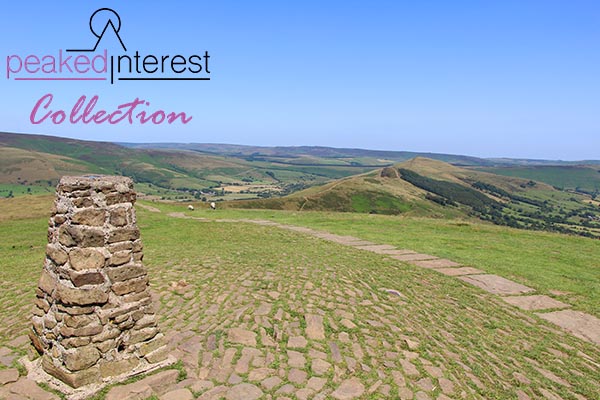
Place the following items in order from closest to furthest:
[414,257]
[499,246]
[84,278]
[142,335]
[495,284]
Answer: [84,278]
[142,335]
[495,284]
[414,257]
[499,246]

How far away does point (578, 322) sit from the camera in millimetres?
9258

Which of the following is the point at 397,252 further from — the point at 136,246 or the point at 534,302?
the point at 136,246

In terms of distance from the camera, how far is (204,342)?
22.5 ft

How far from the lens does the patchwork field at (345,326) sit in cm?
603

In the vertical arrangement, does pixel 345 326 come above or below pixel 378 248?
above

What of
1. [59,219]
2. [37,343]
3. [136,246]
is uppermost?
[59,219]

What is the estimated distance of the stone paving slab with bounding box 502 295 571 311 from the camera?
1006cm

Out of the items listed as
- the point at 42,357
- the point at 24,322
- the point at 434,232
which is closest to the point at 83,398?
the point at 42,357

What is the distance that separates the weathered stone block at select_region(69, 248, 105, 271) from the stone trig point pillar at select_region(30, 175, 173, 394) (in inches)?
0.5

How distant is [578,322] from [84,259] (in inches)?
444

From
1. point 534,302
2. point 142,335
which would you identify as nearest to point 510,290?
point 534,302

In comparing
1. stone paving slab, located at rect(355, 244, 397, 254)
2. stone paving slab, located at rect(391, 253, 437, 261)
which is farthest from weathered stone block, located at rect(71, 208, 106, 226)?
stone paving slab, located at rect(355, 244, 397, 254)

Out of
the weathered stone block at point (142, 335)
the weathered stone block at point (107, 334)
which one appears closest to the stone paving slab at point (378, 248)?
the weathered stone block at point (142, 335)

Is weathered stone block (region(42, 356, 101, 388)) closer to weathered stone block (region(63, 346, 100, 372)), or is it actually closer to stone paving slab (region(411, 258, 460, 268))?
weathered stone block (region(63, 346, 100, 372))
